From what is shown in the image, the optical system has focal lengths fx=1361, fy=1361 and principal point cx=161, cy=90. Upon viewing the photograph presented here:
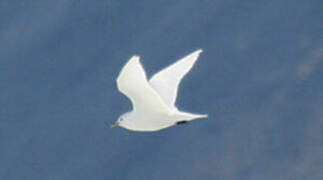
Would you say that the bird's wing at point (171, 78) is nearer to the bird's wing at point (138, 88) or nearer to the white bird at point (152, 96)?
the white bird at point (152, 96)

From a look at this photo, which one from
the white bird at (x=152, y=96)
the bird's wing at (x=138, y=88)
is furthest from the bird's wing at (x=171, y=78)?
the bird's wing at (x=138, y=88)

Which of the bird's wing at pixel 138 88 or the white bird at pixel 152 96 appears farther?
the white bird at pixel 152 96

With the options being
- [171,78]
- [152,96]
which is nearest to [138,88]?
[152,96]

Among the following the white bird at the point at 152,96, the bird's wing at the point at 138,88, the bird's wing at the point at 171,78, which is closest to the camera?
the bird's wing at the point at 138,88

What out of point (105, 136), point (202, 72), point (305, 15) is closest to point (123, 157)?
point (105, 136)

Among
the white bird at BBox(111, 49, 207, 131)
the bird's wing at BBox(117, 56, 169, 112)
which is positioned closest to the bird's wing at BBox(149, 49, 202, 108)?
the white bird at BBox(111, 49, 207, 131)

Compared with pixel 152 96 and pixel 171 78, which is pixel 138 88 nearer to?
pixel 152 96

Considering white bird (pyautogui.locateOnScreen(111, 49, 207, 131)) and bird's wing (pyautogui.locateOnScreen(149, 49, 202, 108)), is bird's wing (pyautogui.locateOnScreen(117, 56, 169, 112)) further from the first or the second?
bird's wing (pyautogui.locateOnScreen(149, 49, 202, 108))

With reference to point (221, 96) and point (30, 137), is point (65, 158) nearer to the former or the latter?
point (30, 137)
